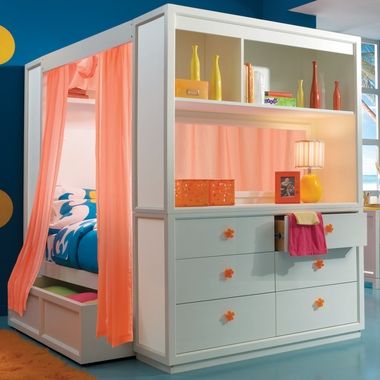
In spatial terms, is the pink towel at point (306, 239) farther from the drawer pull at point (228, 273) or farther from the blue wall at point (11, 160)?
the blue wall at point (11, 160)

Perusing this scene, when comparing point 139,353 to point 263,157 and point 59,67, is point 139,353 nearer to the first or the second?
point 263,157

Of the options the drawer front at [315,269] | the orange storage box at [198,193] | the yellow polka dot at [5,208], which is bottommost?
the drawer front at [315,269]

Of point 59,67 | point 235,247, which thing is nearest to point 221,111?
point 235,247

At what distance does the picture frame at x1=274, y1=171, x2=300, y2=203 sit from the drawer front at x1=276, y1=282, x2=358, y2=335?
0.56 metres

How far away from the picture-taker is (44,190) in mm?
4539

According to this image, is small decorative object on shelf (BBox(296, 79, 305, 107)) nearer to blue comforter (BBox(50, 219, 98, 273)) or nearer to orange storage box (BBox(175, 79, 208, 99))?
orange storage box (BBox(175, 79, 208, 99))

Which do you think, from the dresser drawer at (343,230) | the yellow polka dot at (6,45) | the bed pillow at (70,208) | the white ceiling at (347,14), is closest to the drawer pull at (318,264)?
the dresser drawer at (343,230)

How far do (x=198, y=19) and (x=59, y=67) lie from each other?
1301 millimetres

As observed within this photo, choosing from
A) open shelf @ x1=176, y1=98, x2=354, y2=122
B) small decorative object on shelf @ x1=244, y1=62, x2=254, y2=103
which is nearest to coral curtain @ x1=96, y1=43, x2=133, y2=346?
open shelf @ x1=176, y1=98, x2=354, y2=122

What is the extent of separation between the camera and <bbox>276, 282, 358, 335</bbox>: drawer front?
3926 millimetres

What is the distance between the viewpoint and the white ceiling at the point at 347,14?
5590mm

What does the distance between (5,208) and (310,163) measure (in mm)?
2277

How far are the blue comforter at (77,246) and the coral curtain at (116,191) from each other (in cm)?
28

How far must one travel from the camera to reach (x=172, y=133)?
3.48 meters
